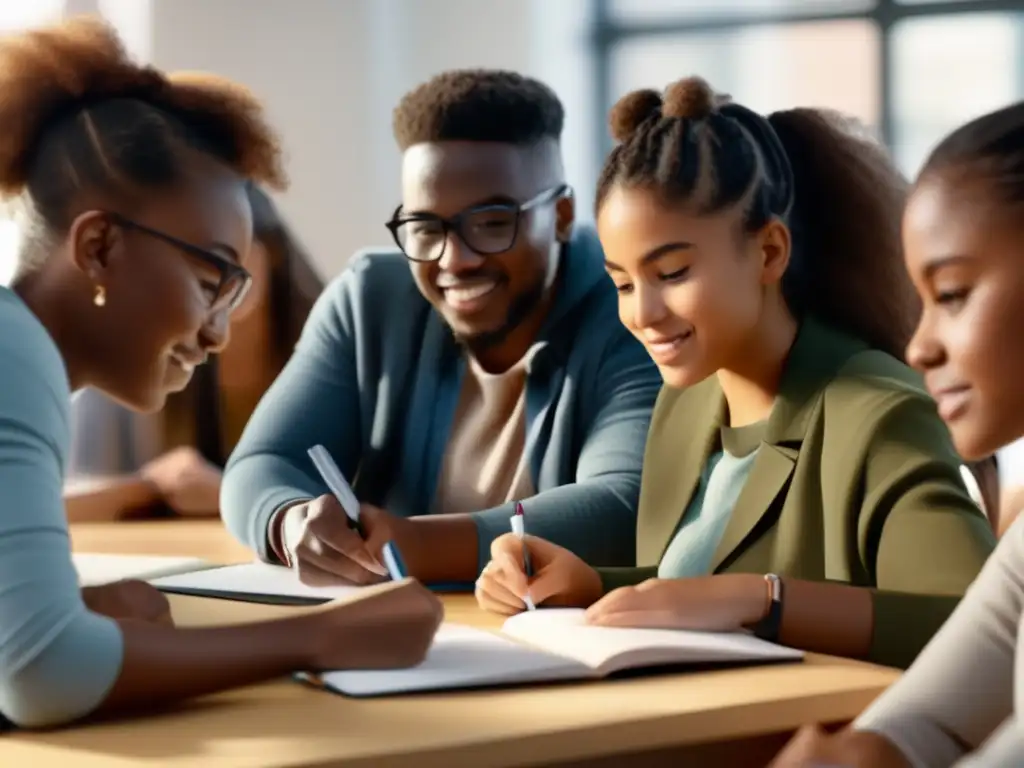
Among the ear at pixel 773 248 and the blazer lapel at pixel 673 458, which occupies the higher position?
the ear at pixel 773 248

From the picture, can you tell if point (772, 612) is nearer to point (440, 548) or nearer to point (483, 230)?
point (440, 548)

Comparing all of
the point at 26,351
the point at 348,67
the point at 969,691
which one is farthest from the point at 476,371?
the point at 348,67

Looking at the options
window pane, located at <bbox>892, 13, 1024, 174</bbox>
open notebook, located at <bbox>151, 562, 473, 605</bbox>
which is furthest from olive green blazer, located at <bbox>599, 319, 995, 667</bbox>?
window pane, located at <bbox>892, 13, 1024, 174</bbox>

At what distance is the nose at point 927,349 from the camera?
115 centimetres

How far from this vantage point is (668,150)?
167 centimetres

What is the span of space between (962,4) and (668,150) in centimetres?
316

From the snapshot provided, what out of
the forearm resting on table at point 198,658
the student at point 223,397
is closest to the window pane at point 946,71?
the student at point 223,397

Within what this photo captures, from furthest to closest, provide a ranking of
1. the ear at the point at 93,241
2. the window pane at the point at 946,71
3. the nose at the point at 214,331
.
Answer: the window pane at the point at 946,71
the nose at the point at 214,331
the ear at the point at 93,241

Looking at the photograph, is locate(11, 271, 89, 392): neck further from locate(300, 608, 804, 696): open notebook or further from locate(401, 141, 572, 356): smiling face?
Result: locate(401, 141, 572, 356): smiling face

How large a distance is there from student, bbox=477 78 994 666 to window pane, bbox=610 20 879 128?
2903 mm

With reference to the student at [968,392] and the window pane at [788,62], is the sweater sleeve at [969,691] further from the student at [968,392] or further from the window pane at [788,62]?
the window pane at [788,62]

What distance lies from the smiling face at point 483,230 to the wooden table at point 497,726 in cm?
83

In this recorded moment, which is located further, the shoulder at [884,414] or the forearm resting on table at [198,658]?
the shoulder at [884,414]

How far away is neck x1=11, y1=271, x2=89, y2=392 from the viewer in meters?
1.40
